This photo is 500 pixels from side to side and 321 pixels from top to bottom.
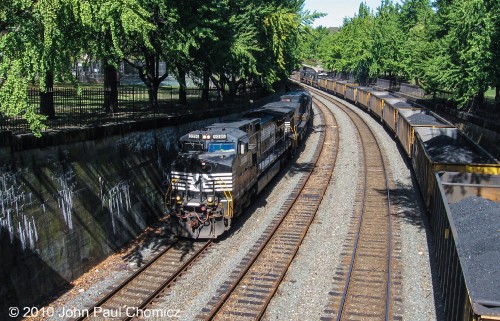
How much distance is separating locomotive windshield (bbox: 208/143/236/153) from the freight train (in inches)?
279

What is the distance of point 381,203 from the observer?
20.8 metres

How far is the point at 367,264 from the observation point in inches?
588

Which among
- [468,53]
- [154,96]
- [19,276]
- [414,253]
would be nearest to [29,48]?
[19,276]

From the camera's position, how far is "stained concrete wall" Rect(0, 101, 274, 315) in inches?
473

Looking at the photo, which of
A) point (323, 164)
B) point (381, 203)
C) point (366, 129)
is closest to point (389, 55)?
point (366, 129)

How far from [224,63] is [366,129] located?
59.7 ft

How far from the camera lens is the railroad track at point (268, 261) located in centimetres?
1233

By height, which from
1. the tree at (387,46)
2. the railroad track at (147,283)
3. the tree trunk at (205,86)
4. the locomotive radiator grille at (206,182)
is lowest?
the railroad track at (147,283)

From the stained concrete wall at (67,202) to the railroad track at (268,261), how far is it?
454cm

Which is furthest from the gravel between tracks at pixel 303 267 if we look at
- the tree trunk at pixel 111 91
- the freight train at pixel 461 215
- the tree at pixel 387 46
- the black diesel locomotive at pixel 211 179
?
the tree at pixel 387 46

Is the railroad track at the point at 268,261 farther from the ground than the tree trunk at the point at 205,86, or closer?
closer

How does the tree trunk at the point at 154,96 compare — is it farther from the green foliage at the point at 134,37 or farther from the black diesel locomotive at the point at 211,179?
the black diesel locomotive at the point at 211,179

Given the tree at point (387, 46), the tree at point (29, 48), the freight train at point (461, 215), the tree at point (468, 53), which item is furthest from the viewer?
the tree at point (387, 46)

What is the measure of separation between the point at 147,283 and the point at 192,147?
18.4 ft
